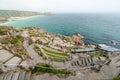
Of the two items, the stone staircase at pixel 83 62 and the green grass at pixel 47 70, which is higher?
the green grass at pixel 47 70

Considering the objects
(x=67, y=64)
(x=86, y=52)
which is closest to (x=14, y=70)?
(x=67, y=64)

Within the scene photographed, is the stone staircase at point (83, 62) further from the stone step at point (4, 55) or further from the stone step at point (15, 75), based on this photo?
the stone step at point (4, 55)

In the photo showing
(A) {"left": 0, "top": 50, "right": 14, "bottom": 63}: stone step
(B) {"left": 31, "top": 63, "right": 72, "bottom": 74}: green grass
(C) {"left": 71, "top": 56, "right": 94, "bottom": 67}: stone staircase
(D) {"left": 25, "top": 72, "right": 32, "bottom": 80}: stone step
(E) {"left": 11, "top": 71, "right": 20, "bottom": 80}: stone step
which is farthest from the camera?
(A) {"left": 0, "top": 50, "right": 14, "bottom": 63}: stone step

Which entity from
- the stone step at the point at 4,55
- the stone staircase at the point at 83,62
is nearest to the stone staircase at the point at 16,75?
the stone step at the point at 4,55

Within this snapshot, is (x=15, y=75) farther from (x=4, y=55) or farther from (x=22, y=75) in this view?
(x=4, y=55)

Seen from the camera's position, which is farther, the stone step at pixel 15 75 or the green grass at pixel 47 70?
the green grass at pixel 47 70

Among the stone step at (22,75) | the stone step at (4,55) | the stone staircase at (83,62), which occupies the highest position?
the stone step at (22,75)

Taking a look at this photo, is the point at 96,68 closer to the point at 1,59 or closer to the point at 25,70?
the point at 25,70

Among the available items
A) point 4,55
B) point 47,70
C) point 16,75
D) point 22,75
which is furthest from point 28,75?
point 4,55

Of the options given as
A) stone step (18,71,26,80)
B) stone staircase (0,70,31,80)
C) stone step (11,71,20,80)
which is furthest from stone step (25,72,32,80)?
stone step (11,71,20,80)

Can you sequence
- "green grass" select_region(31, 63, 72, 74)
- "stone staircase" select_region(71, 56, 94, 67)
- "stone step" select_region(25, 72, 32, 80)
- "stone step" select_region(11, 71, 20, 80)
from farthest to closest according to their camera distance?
1. "stone staircase" select_region(71, 56, 94, 67)
2. "green grass" select_region(31, 63, 72, 74)
3. "stone step" select_region(25, 72, 32, 80)
4. "stone step" select_region(11, 71, 20, 80)

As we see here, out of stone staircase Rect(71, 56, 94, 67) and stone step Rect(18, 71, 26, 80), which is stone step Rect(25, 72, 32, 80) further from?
stone staircase Rect(71, 56, 94, 67)
